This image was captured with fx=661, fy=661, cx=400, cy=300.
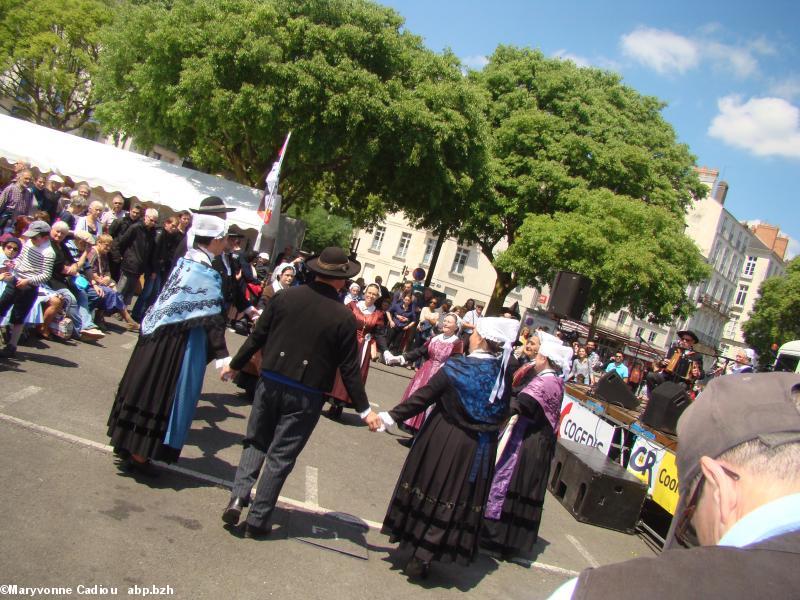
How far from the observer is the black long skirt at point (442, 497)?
506 cm

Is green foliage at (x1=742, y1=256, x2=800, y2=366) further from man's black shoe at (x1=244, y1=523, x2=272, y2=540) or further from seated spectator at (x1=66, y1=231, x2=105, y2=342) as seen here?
man's black shoe at (x1=244, y1=523, x2=272, y2=540)

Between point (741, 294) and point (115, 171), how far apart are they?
79.0 metres

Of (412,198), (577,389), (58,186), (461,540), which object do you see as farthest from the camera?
(412,198)

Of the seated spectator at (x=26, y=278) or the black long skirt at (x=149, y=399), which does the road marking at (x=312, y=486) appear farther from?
the seated spectator at (x=26, y=278)

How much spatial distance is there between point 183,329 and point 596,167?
92.3ft

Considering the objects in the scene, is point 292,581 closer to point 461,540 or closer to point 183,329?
point 461,540

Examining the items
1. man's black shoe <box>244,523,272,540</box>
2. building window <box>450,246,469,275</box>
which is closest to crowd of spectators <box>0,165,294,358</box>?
man's black shoe <box>244,523,272,540</box>

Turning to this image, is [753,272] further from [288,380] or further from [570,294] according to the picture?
[288,380]

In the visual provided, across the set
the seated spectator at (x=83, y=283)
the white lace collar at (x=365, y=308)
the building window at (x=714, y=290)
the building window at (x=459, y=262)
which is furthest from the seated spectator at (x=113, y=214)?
the building window at (x=714, y=290)

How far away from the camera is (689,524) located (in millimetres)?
1298

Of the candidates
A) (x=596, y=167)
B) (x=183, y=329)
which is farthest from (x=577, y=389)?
(x=596, y=167)

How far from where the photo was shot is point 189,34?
67.5 feet

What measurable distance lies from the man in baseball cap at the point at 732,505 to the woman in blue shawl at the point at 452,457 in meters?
3.88

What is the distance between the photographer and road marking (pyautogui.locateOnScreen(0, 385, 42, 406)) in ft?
20.6
